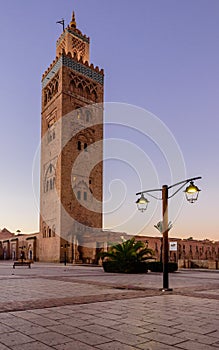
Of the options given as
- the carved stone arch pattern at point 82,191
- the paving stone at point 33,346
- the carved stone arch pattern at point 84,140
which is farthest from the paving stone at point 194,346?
the carved stone arch pattern at point 84,140

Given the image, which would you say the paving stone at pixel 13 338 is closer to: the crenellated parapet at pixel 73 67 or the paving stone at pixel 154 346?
the paving stone at pixel 154 346

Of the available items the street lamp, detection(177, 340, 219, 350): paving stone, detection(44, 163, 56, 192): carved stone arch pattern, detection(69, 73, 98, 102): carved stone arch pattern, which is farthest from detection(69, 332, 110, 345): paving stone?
detection(69, 73, 98, 102): carved stone arch pattern

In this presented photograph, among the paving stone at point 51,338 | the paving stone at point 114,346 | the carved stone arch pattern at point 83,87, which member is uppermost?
the carved stone arch pattern at point 83,87

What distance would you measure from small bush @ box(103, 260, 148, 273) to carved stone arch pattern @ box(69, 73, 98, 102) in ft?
100

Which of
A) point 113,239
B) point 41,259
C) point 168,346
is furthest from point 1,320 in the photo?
point 41,259

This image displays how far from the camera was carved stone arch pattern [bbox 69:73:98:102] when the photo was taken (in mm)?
47406

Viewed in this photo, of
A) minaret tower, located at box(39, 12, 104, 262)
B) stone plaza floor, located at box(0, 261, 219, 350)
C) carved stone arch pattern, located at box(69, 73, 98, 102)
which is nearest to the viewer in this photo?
stone plaza floor, located at box(0, 261, 219, 350)

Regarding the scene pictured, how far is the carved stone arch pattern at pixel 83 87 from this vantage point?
156ft

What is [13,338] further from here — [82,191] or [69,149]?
[82,191]

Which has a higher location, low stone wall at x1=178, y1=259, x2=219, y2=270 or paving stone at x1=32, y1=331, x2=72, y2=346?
paving stone at x1=32, y1=331, x2=72, y2=346

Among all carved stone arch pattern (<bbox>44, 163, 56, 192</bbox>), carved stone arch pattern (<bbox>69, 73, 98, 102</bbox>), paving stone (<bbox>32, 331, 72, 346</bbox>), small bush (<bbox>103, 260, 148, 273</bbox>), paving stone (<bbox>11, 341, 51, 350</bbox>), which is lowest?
small bush (<bbox>103, 260, 148, 273</bbox>)

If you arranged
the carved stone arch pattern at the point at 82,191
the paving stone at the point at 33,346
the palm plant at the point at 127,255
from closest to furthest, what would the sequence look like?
the paving stone at the point at 33,346 < the palm plant at the point at 127,255 < the carved stone arch pattern at the point at 82,191

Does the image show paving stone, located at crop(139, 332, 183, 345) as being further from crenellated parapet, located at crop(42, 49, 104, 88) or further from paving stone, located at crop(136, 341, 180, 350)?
crenellated parapet, located at crop(42, 49, 104, 88)

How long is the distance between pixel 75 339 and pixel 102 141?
45836mm
